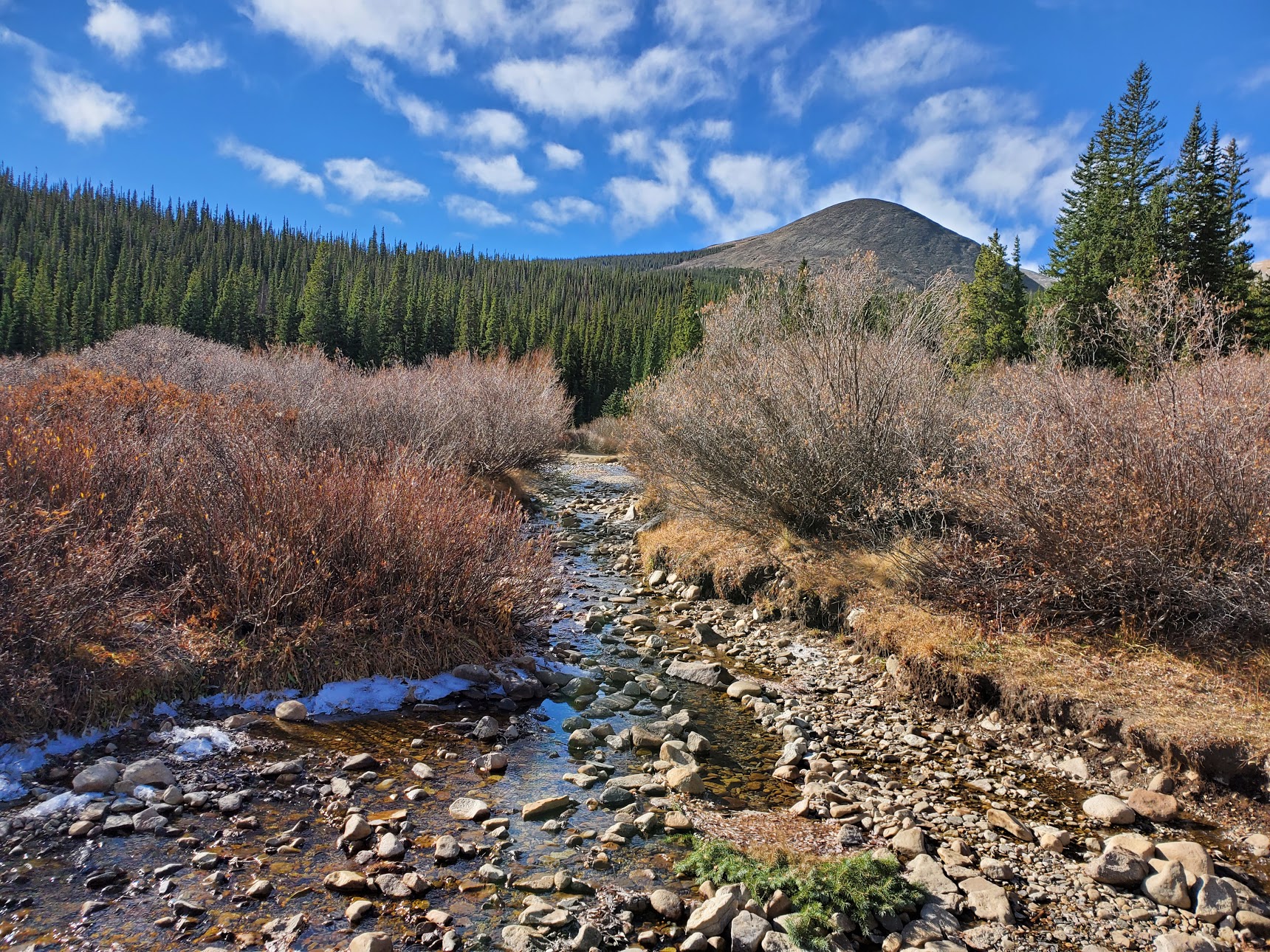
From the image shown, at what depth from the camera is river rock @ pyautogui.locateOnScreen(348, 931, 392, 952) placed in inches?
145

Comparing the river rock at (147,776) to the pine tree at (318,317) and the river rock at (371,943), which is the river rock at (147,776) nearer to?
the river rock at (371,943)

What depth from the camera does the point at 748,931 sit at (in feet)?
13.3

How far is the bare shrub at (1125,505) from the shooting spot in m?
6.97

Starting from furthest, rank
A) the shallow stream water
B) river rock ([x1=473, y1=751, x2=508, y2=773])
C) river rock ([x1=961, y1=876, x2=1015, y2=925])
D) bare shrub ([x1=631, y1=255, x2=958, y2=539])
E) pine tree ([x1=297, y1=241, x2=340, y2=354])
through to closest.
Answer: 1. pine tree ([x1=297, y1=241, x2=340, y2=354])
2. bare shrub ([x1=631, y1=255, x2=958, y2=539])
3. river rock ([x1=473, y1=751, x2=508, y2=773])
4. river rock ([x1=961, y1=876, x2=1015, y2=925])
5. the shallow stream water

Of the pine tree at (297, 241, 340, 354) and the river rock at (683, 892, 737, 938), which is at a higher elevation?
the pine tree at (297, 241, 340, 354)

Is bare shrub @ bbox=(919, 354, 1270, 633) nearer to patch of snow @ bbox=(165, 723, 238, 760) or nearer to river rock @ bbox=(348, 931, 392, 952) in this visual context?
river rock @ bbox=(348, 931, 392, 952)

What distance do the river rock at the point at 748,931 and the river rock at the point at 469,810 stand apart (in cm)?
205

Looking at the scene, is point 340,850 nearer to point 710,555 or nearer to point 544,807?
point 544,807

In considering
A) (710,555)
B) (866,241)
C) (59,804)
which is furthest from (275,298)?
(866,241)

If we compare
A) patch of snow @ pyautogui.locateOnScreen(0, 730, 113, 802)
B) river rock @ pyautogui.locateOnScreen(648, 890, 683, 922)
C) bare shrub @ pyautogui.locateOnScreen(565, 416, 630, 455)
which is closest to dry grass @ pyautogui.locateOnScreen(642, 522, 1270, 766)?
river rock @ pyautogui.locateOnScreen(648, 890, 683, 922)

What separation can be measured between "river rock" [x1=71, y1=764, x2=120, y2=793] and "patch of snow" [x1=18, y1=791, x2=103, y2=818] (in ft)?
0.17

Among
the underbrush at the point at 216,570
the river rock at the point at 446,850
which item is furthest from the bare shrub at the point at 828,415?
the river rock at the point at 446,850

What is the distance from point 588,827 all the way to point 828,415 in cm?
769

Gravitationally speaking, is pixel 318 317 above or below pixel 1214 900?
above
